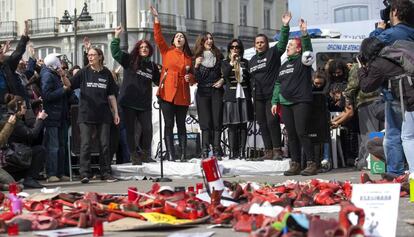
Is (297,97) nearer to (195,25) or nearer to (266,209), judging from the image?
(266,209)

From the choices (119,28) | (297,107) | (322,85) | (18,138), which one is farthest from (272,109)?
(18,138)

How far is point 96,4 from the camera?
189 feet

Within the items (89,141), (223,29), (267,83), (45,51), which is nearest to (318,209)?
(267,83)

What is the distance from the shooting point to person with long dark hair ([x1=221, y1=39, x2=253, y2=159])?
1374 cm

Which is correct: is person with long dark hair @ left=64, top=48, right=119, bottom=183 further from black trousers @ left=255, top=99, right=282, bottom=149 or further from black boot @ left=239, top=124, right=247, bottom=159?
black trousers @ left=255, top=99, right=282, bottom=149

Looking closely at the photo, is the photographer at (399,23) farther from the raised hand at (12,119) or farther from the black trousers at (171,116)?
the raised hand at (12,119)

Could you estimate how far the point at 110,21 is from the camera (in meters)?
56.5

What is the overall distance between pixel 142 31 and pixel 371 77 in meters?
46.3

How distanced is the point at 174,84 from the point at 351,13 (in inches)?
456

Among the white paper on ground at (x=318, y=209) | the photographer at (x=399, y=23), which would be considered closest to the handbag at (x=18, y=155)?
the photographer at (x=399, y=23)

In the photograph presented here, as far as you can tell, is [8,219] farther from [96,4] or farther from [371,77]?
[96,4]

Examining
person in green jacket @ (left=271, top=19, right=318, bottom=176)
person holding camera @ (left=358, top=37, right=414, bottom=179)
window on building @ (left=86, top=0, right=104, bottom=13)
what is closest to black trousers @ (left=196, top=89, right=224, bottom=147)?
person in green jacket @ (left=271, top=19, right=318, bottom=176)

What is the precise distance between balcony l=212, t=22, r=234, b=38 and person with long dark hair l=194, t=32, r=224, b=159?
47.2 meters

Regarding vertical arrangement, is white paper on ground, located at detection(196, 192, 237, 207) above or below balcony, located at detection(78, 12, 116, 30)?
below
